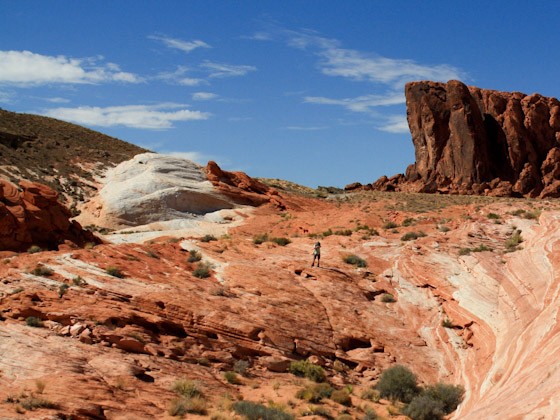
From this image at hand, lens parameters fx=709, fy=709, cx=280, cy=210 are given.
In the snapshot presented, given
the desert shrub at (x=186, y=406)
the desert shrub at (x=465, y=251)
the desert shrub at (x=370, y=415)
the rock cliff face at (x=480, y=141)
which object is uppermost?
the rock cliff face at (x=480, y=141)

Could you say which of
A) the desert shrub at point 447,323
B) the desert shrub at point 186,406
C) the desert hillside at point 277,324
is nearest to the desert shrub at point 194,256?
the desert hillside at point 277,324

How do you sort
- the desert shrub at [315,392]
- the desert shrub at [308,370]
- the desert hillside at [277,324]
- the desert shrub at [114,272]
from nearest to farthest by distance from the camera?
the desert hillside at [277,324], the desert shrub at [315,392], the desert shrub at [308,370], the desert shrub at [114,272]

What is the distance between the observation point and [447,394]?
18422 millimetres

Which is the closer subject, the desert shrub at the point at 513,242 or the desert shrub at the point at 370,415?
the desert shrub at the point at 370,415

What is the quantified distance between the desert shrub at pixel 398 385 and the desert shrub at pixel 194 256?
8.87 metres

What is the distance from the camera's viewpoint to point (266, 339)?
20.5 metres

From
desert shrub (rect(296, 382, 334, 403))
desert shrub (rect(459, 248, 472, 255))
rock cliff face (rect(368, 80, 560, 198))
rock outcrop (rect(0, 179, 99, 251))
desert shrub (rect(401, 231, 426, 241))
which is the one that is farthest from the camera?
rock cliff face (rect(368, 80, 560, 198))

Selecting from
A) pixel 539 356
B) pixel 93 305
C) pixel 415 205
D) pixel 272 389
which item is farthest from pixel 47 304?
pixel 415 205

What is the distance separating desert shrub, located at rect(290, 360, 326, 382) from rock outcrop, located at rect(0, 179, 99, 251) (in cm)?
1173

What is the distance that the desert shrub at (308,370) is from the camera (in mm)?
19516

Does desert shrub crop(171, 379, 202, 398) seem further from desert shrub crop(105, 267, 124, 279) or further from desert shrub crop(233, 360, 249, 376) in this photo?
desert shrub crop(105, 267, 124, 279)

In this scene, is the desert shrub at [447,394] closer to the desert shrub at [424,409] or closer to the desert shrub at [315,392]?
the desert shrub at [424,409]

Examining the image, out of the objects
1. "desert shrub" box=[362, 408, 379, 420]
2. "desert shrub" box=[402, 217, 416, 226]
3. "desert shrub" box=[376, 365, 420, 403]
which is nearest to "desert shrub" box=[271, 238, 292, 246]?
"desert shrub" box=[402, 217, 416, 226]

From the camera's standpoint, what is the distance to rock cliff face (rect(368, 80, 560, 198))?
77.2 meters
